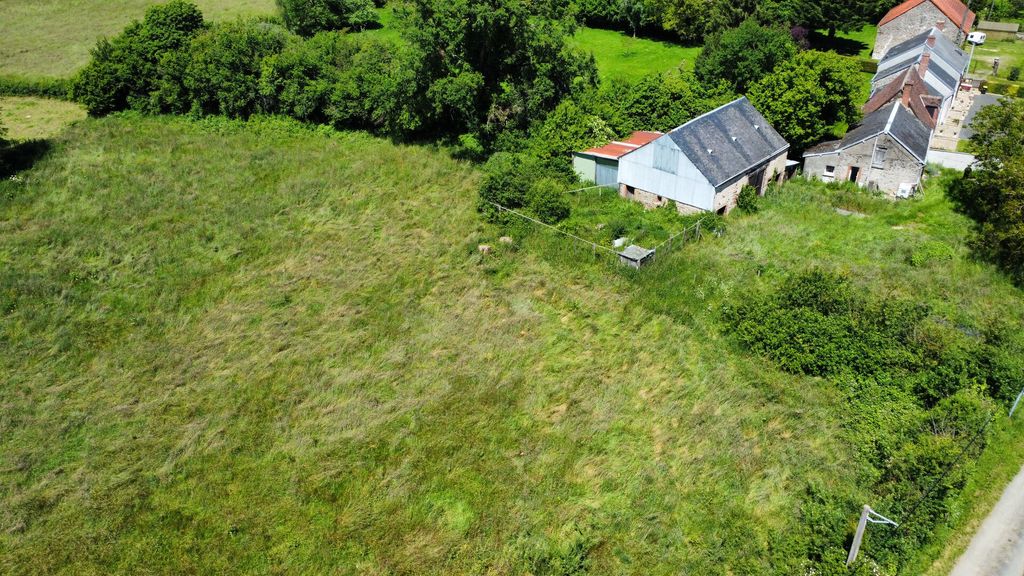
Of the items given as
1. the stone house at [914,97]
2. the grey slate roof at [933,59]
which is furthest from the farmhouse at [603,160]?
the grey slate roof at [933,59]

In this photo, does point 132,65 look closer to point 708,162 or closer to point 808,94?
point 708,162

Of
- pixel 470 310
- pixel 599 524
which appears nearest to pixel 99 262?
pixel 470 310

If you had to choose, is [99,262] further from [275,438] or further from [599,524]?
[599,524]

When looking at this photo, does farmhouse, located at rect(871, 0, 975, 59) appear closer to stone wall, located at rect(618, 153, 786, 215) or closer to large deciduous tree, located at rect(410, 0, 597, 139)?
stone wall, located at rect(618, 153, 786, 215)

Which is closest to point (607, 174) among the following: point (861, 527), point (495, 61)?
point (495, 61)

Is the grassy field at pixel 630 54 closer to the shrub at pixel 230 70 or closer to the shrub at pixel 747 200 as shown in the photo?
the shrub at pixel 747 200

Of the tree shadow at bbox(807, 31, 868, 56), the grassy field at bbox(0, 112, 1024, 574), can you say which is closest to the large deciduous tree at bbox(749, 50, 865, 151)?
the grassy field at bbox(0, 112, 1024, 574)
